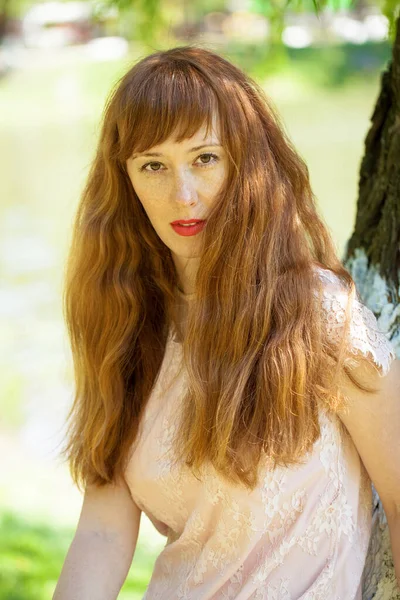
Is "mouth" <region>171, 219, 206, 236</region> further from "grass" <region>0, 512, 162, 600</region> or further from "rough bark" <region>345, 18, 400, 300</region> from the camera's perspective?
"grass" <region>0, 512, 162, 600</region>

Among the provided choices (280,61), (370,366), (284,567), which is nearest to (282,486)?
(284,567)

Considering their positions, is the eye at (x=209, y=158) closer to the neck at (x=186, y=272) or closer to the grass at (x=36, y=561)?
the neck at (x=186, y=272)

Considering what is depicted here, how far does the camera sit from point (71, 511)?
191 inches

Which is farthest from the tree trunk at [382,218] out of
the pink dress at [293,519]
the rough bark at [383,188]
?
the pink dress at [293,519]

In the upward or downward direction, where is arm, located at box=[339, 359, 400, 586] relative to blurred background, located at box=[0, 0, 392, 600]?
upward

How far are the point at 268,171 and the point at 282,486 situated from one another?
0.59m

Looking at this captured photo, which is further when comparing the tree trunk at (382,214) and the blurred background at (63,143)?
the blurred background at (63,143)

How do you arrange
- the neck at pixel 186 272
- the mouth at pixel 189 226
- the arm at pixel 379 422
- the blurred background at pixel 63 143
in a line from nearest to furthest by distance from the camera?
the arm at pixel 379 422
the mouth at pixel 189 226
the neck at pixel 186 272
the blurred background at pixel 63 143

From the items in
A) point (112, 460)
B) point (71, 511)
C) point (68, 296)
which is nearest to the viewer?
point (112, 460)

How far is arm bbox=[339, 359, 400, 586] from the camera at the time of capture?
1.60m

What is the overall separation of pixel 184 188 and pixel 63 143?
17502 millimetres

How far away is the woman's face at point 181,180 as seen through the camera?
5.46ft

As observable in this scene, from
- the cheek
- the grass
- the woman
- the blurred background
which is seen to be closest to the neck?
the woman

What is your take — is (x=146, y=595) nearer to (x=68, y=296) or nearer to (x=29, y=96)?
(x=68, y=296)
